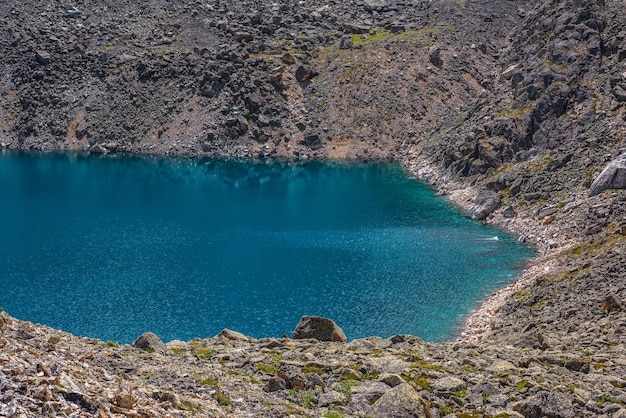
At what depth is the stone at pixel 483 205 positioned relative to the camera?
92.7 m

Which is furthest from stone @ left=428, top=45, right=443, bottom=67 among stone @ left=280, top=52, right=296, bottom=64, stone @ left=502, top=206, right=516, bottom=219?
stone @ left=502, top=206, right=516, bottom=219

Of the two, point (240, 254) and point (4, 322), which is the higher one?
point (4, 322)

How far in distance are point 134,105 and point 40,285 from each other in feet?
295

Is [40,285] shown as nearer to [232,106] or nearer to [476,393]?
[476,393]

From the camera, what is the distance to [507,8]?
568 ft

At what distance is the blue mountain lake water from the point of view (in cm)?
6219

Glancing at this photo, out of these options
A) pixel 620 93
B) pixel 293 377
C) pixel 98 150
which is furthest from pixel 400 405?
pixel 98 150

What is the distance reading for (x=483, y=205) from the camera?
93188mm

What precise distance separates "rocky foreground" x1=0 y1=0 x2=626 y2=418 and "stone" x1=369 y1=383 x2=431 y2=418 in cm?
7

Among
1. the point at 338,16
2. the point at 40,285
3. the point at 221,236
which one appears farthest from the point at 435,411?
the point at 338,16

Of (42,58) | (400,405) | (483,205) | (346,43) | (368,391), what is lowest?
(483,205)

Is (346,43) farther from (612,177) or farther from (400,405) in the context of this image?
(400,405)

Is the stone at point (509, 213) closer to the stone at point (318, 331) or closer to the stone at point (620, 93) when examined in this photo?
the stone at point (620, 93)

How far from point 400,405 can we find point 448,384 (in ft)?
14.7
